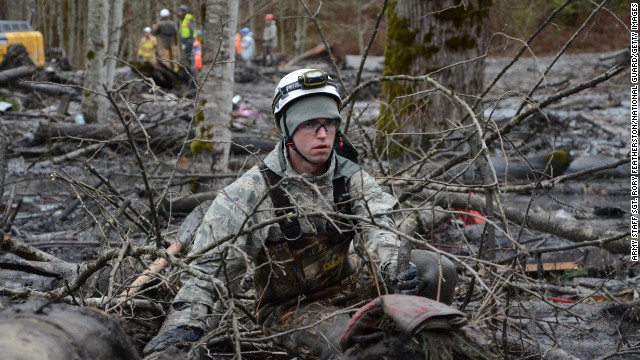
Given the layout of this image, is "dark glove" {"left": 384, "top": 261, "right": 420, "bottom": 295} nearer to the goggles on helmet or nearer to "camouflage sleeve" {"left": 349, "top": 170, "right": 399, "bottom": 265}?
"camouflage sleeve" {"left": 349, "top": 170, "right": 399, "bottom": 265}

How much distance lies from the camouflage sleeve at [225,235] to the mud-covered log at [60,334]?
94 centimetres

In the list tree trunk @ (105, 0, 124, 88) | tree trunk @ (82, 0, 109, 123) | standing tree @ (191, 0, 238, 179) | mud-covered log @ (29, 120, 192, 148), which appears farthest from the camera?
tree trunk @ (105, 0, 124, 88)

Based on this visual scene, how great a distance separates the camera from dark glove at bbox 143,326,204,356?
3709 mm

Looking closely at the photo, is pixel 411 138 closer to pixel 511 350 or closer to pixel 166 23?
pixel 511 350

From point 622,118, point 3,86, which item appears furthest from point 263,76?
point 622,118

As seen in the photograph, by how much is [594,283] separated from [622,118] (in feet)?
33.0

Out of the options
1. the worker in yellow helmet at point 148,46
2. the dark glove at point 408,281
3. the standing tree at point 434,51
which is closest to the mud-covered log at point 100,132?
the standing tree at point 434,51

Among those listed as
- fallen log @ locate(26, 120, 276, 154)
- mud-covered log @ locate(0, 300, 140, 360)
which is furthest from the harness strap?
fallen log @ locate(26, 120, 276, 154)

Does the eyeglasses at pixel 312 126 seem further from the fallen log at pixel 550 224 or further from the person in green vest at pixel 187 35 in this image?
the person in green vest at pixel 187 35

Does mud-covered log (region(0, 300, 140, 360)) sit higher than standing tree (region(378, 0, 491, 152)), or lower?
lower

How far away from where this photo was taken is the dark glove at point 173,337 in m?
3.71

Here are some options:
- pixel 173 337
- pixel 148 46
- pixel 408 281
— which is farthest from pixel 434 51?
pixel 148 46

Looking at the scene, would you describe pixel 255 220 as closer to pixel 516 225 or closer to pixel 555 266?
pixel 516 225

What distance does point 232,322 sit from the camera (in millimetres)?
3537
